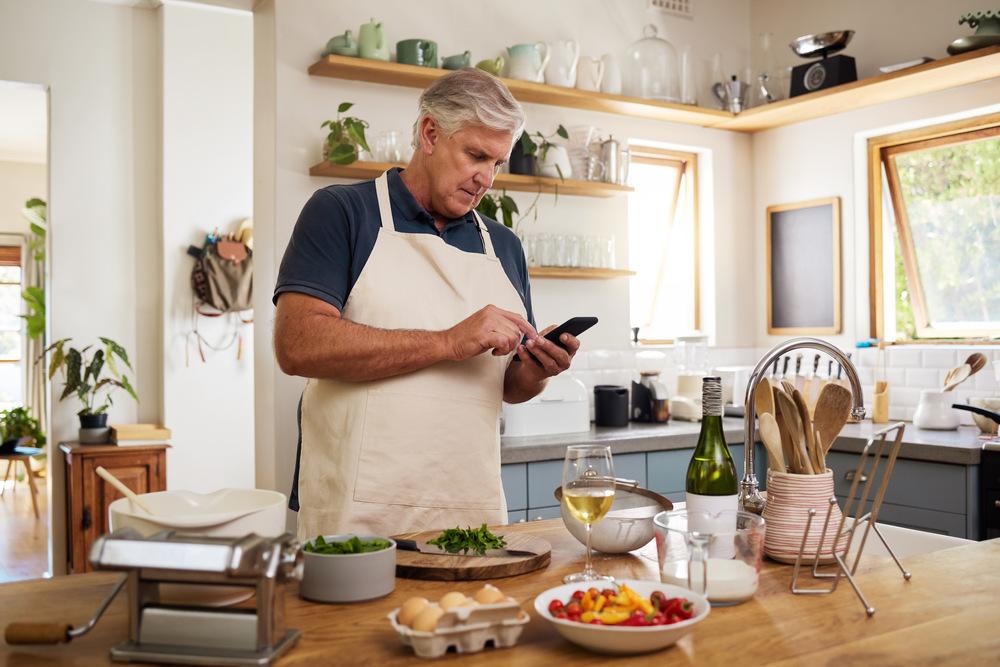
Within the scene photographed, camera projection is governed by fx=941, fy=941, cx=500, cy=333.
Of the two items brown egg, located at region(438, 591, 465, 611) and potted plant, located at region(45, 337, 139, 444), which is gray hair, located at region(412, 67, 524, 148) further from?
potted plant, located at region(45, 337, 139, 444)

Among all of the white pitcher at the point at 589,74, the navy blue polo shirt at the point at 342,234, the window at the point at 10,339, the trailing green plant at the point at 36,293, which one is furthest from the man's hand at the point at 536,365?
the window at the point at 10,339

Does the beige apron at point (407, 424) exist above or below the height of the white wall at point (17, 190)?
below

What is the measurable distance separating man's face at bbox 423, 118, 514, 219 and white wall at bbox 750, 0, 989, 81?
2.87 metres

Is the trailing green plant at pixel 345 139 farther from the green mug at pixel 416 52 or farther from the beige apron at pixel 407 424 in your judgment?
the beige apron at pixel 407 424

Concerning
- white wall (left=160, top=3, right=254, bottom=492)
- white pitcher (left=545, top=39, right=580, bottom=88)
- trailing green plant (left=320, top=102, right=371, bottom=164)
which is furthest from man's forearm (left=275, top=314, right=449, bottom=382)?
white wall (left=160, top=3, right=254, bottom=492)

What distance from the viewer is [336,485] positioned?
209 cm

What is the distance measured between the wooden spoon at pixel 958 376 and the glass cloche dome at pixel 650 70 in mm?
1820

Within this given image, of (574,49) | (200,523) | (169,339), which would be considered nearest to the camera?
(200,523)

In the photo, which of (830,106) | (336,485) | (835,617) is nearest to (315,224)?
(336,485)

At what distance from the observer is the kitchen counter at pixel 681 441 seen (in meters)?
3.47

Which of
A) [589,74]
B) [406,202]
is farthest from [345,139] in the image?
[406,202]

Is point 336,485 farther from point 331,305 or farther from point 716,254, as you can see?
point 716,254

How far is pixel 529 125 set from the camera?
4.31 metres

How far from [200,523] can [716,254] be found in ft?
13.6
